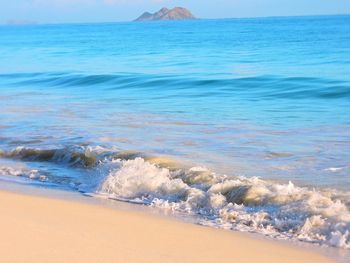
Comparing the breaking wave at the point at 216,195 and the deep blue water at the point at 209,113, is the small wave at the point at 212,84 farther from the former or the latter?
the breaking wave at the point at 216,195

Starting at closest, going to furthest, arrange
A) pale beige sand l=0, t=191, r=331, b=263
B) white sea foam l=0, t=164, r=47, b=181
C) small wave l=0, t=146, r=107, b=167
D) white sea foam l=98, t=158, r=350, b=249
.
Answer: pale beige sand l=0, t=191, r=331, b=263 < white sea foam l=98, t=158, r=350, b=249 < white sea foam l=0, t=164, r=47, b=181 < small wave l=0, t=146, r=107, b=167

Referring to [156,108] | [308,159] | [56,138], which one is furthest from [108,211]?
[156,108]

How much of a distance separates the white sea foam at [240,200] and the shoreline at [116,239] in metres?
0.46

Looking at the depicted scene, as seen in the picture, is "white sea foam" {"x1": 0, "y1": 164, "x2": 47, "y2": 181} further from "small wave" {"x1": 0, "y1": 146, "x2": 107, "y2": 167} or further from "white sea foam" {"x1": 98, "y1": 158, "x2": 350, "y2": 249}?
"white sea foam" {"x1": 98, "y1": 158, "x2": 350, "y2": 249}

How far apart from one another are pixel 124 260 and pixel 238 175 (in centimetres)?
401

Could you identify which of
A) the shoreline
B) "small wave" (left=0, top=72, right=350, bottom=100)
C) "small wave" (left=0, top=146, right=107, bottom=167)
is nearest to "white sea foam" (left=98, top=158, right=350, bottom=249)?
the shoreline

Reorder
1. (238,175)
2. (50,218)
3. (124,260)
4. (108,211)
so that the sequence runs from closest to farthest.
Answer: (124,260), (50,218), (108,211), (238,175)

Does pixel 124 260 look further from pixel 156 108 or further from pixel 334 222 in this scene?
pixel 156 108

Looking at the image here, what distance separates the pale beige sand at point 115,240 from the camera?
5.03 metres

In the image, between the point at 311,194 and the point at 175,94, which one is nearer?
the point at 311,194

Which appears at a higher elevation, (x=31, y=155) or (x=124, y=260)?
(x=124, y=260)

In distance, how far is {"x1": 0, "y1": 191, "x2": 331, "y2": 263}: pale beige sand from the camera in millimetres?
5030

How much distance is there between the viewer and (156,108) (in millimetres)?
17141

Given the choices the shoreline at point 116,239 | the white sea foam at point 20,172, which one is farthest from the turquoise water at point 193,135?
the shoreline at point 116,239
